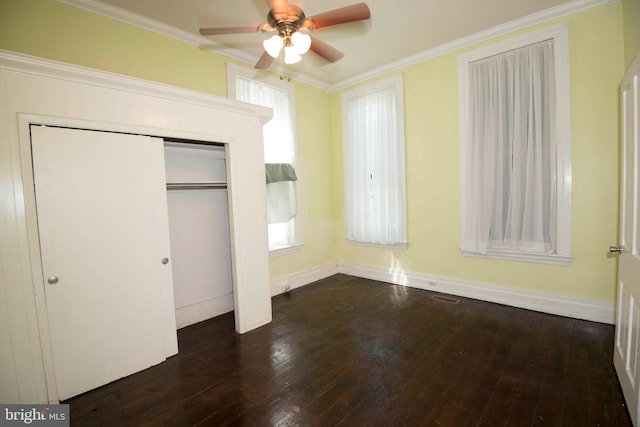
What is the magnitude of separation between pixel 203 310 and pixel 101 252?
1.43 metres

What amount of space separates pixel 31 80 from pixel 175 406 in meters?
2.36

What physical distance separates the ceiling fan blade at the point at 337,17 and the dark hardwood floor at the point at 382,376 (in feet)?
8.88

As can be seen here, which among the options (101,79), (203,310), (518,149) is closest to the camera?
(101,79)

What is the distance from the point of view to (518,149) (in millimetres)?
3162

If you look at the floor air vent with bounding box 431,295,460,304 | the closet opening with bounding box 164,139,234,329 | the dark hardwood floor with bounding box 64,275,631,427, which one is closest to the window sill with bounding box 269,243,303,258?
the closet opening with bounding box 164,139,234,329

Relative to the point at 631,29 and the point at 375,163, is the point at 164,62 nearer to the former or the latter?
the point at 375,163

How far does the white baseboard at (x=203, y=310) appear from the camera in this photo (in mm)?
3119

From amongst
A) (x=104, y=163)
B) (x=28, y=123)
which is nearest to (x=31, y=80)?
(x=28, y=123)

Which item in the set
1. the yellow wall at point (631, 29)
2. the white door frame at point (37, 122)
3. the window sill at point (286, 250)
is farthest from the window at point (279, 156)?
the yellow wall at point (631, 29)

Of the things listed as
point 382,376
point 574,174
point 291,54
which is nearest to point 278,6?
point 291,54

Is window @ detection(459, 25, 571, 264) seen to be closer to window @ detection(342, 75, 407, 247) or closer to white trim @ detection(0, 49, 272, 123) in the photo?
window @ detection(342, 75, 407, 247)

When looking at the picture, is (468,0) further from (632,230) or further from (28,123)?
(28,123)

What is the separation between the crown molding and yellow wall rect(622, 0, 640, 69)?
11.8 feet

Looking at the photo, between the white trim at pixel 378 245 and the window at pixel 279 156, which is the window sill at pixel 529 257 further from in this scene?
the window at pixel 279 156
